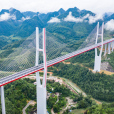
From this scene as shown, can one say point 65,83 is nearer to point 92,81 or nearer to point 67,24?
point 92,81

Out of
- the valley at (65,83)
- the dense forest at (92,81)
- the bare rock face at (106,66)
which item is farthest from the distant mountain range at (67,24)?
the bare rock face at (106,66)

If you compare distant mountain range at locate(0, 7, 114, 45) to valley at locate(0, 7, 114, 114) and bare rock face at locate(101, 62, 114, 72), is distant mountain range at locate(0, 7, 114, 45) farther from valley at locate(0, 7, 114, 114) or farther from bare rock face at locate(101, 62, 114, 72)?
bare rock face at locate(101, 62, 114, 72)

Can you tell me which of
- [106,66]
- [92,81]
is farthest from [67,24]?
[92,81]

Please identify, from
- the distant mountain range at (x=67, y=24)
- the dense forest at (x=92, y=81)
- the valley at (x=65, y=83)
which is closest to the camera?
the valley at (x=65, y=83)

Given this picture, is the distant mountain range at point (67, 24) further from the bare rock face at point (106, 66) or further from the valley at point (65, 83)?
the bare rock face at point (106, 66)

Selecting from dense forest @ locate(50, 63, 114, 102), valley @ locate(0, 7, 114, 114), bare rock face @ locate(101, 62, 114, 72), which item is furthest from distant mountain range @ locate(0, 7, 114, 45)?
bare rock face @ locate(101, 62, 114, 72)

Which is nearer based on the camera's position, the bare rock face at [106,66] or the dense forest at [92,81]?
the dense forest at [92,81]

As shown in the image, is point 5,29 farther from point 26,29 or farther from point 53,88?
point 53,88

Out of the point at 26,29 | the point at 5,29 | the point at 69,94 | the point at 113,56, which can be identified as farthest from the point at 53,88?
the point at 5,29
